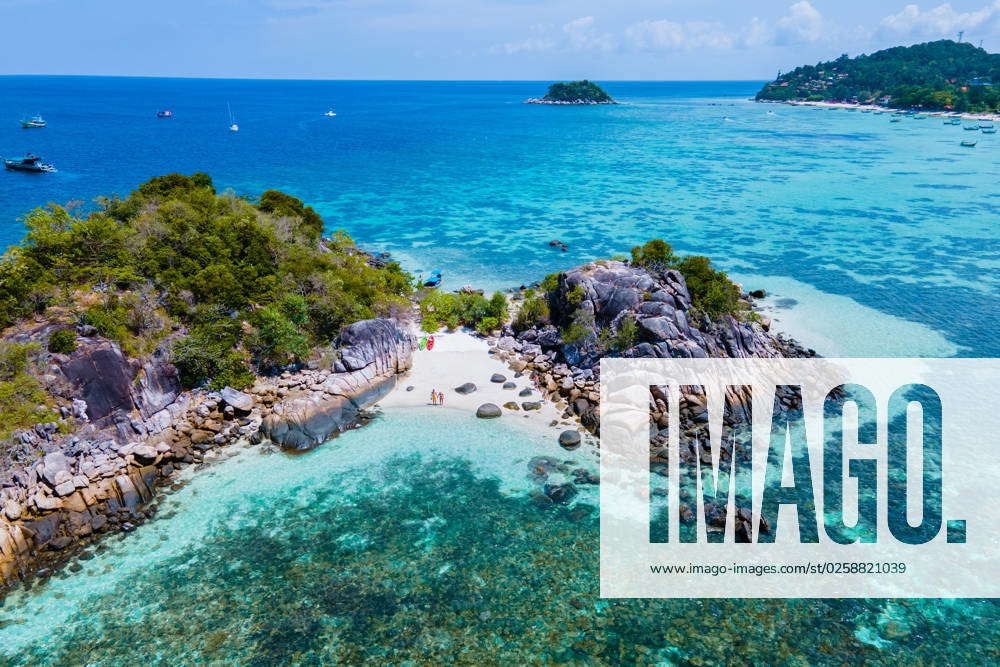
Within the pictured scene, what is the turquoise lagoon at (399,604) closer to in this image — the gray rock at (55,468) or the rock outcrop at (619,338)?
the gray rock at (55,468)

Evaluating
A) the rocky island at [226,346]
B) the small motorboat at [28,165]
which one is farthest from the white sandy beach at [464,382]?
the small motorboat at [28,165]

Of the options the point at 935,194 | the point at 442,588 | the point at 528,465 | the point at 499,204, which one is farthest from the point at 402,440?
the point at 935,194

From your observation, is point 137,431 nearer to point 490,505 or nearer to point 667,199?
point 490,505

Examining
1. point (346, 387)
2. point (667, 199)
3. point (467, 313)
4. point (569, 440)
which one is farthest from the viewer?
point (667, 199)

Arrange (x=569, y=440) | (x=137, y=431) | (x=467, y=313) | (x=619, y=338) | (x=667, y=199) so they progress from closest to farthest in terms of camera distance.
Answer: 1. (x=137, y=431)
2. (x=569, y=440)
3. (x=619, y=338)
4. (x=467, y=313)
5. (x=667, y=199)

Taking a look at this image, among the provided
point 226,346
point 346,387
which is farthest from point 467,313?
point 226,346
